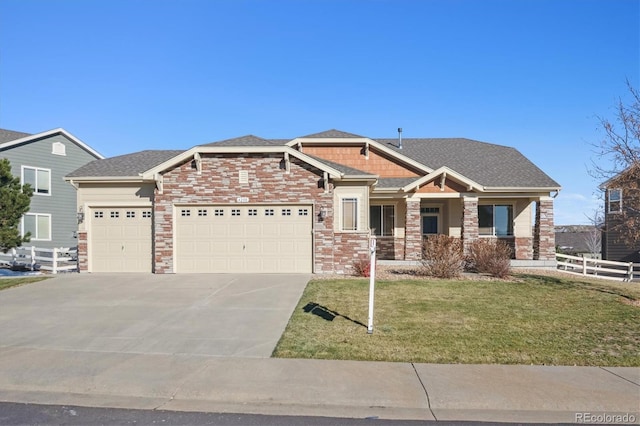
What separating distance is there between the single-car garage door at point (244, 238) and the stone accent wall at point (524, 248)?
990cm

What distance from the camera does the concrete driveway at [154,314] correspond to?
324 inches

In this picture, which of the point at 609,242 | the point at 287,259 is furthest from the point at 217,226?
the point at 609,242

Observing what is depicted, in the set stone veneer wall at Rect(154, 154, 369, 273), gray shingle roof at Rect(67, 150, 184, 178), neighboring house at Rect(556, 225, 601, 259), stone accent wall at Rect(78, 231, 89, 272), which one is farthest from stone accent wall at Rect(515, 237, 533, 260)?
neighboring house at Rect(556, 225, 601, 259)

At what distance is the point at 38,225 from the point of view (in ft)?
88.7

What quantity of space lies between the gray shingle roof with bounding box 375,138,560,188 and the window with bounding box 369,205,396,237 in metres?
2.86

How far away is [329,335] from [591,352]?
4417 mm

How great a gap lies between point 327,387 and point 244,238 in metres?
10.4

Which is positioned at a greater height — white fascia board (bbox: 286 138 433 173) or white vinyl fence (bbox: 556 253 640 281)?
white fascia board (bbox: 286 138 433 173)

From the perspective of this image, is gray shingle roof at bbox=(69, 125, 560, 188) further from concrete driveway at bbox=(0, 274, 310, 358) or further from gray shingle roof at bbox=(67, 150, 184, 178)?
concrete driveway at bbox=(0, 274, 310, 358)

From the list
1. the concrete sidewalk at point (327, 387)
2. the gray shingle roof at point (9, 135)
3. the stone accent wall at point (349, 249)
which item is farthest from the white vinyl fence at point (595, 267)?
the gray shingle roof at point (9, 135)

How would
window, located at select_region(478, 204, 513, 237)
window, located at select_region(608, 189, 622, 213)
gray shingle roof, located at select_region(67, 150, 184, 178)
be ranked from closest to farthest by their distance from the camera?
1. window, located at select_region(608, 189, 622, 213)
2. gray shingle roof, located at select_region(67, 150, 184, 178)
3. window, located at select_region(478, 204, 513, 237)

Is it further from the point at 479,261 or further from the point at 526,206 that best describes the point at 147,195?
the point at 526,206

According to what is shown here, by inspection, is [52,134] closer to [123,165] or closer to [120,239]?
[123,165]

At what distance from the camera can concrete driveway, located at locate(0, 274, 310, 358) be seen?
823 cm
